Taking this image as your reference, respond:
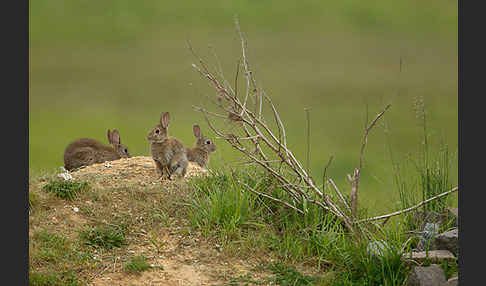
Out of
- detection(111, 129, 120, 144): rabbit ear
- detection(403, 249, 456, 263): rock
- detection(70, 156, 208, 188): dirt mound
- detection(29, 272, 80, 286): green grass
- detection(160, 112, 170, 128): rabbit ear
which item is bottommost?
detection(29, 272, 80, 286): green grass

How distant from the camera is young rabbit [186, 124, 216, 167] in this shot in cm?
992

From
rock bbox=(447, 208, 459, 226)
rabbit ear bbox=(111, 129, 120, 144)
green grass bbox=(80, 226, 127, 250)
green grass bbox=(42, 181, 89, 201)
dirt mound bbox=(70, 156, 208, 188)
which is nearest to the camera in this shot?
green grass bbox=(80, 226, 127, 250)

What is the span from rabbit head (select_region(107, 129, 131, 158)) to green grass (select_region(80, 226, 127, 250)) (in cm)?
415

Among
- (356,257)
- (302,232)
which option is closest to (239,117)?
(302,232)

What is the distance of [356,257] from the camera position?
6.15 m

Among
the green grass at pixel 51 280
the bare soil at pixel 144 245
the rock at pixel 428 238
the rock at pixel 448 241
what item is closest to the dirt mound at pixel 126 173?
the bare soil at pixel 144 245

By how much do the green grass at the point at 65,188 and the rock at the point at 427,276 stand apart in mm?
3919

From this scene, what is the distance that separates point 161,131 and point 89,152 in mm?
2089

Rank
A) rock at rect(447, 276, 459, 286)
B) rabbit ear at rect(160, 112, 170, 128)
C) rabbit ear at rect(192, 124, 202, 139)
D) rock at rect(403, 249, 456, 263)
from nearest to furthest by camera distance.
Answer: rock at rect(447, 276, 459, 286), rock at rect(403, 249, 456, 263), rabbit ear at rect(160, 112, 170, 128), rabbit ear at rect(192, 124, 202, 139)

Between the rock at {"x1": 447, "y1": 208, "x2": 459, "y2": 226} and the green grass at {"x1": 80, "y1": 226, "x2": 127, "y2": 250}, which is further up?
the rock at {"x1": 447, "y1": 208, "x2": 459, "y2": 226}

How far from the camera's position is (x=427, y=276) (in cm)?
570

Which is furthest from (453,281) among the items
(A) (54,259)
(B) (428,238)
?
(A) (54,259)

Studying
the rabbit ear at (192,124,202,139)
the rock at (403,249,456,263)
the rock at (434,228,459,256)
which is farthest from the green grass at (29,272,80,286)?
the rabbit ear at (192,124,202,139)

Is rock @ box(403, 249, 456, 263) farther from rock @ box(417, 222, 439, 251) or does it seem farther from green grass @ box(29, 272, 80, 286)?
green grass @ box(29, 272, 80, 286)
